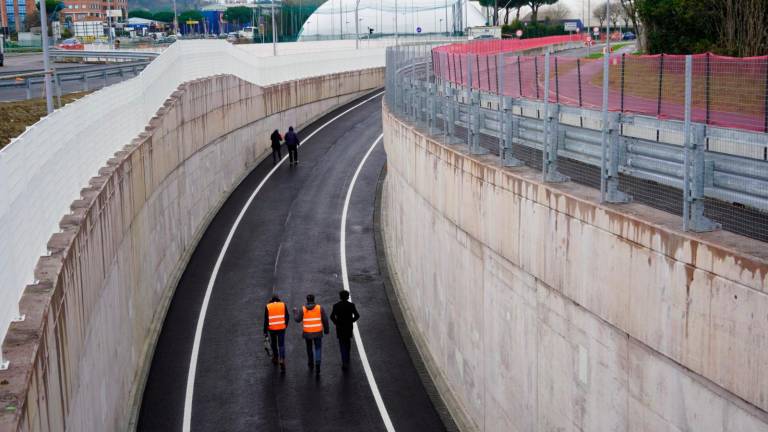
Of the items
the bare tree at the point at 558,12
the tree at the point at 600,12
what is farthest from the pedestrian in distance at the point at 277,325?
the bare tree at the point at 558,12

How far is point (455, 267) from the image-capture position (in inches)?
675

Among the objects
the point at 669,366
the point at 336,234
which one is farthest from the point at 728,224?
the point at 336,234

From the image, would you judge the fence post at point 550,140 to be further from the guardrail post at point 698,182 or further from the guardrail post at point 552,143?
the guardrail post at point 698,182

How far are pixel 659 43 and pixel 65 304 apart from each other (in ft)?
84.6

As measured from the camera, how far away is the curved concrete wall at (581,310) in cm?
857

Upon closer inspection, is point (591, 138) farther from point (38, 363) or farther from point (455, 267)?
point (38, 363)

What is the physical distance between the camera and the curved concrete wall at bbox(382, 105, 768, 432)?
8.57 m

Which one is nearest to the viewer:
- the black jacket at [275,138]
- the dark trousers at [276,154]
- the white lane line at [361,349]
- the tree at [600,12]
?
the white lane line at [361,349]

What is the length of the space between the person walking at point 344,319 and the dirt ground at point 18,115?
10.6m

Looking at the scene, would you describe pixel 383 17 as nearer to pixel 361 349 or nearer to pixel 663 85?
pixel 361 349

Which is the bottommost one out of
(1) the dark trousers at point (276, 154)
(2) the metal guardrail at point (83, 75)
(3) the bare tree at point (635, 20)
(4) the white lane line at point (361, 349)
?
(4) the white lane line at point (361, 349)

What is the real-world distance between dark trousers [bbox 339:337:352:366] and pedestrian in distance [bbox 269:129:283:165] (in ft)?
67.3

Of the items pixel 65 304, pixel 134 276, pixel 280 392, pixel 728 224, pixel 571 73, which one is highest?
pixel 571 73

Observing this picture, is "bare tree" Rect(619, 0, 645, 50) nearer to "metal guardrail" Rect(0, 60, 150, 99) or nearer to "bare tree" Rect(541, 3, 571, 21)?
"metal guardrail" Rect(0, 60, 150, 99)
